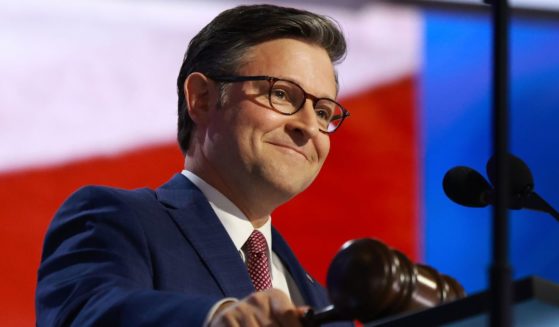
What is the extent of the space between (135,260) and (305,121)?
19.3 inches

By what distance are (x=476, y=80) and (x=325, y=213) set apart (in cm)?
76

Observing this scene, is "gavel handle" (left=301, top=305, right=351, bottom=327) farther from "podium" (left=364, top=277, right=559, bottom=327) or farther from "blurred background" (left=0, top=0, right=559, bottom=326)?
"blurred background" (left=0, top=0, right=559, bottom=326)

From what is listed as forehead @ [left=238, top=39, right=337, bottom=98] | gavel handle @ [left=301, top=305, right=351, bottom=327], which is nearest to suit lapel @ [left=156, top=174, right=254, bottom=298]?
forehead @ [left=238, top=39, right=337, bottom=98]

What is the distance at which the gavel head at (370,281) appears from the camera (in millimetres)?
984

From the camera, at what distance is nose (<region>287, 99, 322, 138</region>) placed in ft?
5.85

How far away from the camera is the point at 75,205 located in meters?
1.55

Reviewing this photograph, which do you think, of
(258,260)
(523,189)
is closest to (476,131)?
(258,260)

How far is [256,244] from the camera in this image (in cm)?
174

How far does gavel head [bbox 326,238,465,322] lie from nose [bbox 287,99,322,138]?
771 mm

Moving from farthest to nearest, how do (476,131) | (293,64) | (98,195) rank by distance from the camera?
1. (476,131)
2. (293,64)
3. (98,195)

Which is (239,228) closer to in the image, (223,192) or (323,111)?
(223,192)

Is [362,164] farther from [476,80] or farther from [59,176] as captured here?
[59,176]

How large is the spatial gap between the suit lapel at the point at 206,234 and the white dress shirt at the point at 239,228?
0.09ft

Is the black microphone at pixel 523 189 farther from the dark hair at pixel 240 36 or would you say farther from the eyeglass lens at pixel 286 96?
the dark hair at pixel 240 36
